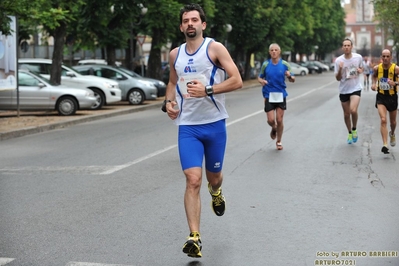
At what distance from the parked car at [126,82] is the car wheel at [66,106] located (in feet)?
19.3

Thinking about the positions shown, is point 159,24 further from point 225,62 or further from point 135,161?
point 225,62

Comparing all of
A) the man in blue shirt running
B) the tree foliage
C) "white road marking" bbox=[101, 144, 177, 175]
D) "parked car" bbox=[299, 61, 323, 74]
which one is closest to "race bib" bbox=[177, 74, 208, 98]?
"white road marking" bbox=[101, 144, 177, 175]

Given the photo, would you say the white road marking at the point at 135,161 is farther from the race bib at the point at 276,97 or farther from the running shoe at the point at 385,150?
the running shoe at the point at 385,150

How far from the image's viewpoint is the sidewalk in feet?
59.6

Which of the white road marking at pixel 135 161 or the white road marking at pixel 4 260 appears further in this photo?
the white road marking at pixel 135 161

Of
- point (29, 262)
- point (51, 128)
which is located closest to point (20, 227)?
point (29, 262)

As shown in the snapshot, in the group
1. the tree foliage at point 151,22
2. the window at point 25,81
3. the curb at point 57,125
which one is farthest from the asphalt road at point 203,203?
the tree foliage at point 151,22

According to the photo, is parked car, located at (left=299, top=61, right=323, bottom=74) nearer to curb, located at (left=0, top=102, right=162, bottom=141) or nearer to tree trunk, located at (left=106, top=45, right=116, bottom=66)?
tree trunk, located at (left=106, top=45, right=116, bottom=66)

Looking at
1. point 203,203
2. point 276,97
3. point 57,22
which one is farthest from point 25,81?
point 203,203

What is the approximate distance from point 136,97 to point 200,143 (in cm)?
2272

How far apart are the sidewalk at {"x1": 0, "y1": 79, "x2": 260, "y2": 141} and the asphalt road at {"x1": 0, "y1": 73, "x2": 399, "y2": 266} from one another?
7.73 ft

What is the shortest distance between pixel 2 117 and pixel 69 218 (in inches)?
593

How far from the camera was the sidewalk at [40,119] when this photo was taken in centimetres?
1817

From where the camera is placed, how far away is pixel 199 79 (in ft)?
20.5
